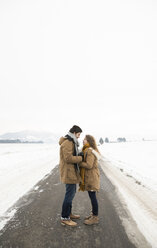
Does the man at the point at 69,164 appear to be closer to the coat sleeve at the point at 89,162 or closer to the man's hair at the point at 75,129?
the man's hair at the point at 75,129

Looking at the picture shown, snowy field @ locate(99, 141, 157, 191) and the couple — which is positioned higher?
the couple

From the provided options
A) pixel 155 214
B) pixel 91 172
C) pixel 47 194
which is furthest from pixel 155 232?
pixel 47 194

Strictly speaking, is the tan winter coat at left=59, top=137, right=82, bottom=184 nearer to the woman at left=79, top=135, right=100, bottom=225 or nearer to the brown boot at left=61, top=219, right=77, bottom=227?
the woman at left=79, top=135, right=100, bottom=225

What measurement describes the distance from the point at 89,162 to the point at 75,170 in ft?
1.20

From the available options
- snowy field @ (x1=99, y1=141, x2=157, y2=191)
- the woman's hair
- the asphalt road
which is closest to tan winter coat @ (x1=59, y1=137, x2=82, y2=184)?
the woman's hair

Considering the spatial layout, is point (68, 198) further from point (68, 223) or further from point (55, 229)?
point (55, 229)

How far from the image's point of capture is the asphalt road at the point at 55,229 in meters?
2.82

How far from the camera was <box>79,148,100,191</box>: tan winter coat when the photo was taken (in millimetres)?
3478

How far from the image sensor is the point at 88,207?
4.54 meters

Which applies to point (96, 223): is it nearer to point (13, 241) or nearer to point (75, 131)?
point (13, 241)

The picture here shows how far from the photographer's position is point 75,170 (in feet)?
11.6

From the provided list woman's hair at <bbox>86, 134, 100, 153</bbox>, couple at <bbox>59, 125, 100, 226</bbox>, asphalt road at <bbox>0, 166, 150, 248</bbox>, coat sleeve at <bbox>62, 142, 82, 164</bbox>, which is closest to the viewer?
asphalt road at <bbox>0, 166, 150, 248</bbox>

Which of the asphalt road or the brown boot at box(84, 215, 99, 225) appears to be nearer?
the asphalt road

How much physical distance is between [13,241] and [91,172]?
1.91 metres
